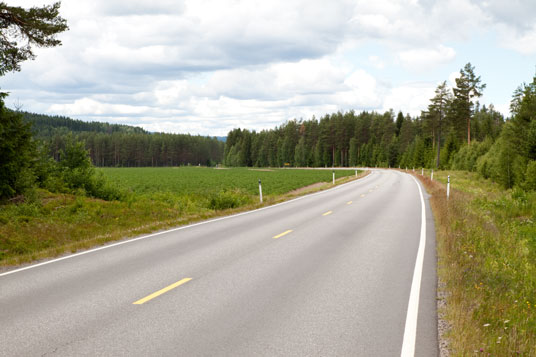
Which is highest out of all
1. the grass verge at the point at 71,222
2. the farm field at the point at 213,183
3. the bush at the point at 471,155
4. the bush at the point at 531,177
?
the bush at the point at 471,155

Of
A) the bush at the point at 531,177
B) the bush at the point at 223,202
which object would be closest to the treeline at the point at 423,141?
the bush at the point at 531,177

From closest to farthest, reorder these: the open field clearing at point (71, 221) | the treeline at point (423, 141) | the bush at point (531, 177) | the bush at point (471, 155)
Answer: the open field clearing at point (71, 221)
the bush at point (531, 177)
the treeline at point (423, 141)
the bush at point (471, 155)

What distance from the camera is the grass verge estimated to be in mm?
10930

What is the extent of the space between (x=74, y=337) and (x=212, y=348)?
1.66 m

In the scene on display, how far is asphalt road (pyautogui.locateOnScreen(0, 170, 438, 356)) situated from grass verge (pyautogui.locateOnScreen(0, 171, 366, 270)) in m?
1.10

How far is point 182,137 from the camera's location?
199125 millimetres

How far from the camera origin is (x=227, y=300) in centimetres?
621

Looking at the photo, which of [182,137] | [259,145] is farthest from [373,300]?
[182,137]

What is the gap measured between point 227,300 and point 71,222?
10.3 m

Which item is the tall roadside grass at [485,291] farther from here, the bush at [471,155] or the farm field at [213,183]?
the bush at [471,155]

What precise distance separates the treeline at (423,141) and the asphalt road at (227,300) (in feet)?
72.7

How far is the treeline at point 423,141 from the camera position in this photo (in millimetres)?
34906

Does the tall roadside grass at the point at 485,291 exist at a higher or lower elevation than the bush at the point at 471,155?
lower

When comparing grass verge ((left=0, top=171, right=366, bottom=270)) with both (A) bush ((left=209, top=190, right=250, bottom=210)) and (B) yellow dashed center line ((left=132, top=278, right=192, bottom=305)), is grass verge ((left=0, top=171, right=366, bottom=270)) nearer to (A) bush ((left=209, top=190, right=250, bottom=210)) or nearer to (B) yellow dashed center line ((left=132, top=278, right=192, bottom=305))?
(A) bush ((left=209, top=190, right=250, bottom=210))
